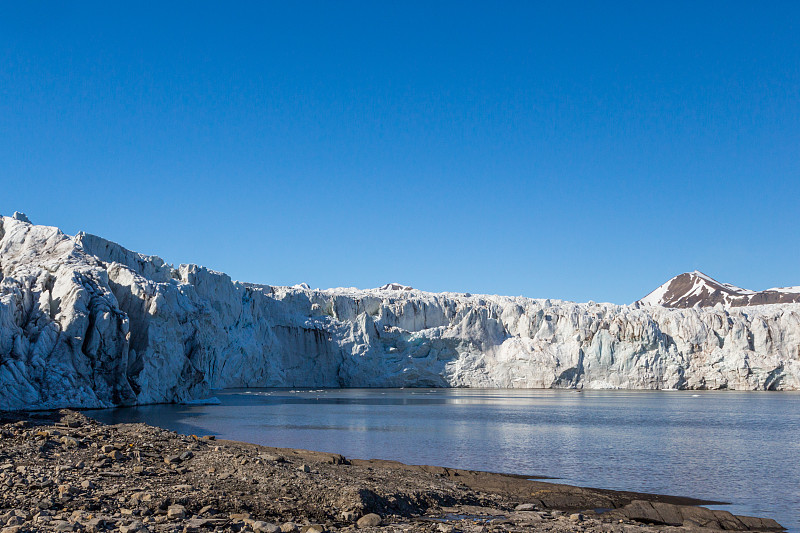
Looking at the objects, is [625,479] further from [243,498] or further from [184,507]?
[184,507]

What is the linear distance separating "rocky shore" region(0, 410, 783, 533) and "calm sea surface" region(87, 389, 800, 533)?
6.76 feet

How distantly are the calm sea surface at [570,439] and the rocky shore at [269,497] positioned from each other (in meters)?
2.06

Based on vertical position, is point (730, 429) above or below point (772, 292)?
below

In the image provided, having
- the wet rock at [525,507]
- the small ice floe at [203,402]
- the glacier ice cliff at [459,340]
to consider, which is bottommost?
the small ice floe at [203,402]

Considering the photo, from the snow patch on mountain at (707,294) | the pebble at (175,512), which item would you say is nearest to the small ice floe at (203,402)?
the pebble at (175,512)

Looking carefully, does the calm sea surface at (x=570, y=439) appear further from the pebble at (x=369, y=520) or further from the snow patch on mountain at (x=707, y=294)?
the snow patch on mountain at (x=707, y=294)

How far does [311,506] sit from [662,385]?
57.0m

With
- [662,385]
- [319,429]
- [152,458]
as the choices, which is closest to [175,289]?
[319,429]

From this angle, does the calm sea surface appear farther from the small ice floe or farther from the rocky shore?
the rocky shore

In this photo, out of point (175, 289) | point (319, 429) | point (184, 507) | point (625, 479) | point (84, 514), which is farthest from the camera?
point (175, 289)

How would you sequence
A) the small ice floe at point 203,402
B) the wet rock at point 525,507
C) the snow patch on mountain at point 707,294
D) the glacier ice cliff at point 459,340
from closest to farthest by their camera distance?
1. the wet rock at point 525,507
2. the small ice floe at point 203,402
3. the glacier ice cliff at point 459,340
4. the snow patch on mountain at point 707,294

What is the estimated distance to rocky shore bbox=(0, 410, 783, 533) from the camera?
26.8 feet

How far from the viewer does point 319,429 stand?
2358cm

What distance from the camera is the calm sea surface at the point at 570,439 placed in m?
14.2
